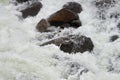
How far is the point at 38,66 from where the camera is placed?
21.6 ft

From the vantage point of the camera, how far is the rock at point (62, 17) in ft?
→ 27.5

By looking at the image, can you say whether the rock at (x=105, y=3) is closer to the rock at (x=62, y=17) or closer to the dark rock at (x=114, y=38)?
the rock at (x=62, y=17)

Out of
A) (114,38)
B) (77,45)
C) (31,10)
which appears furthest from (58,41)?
(31,10)

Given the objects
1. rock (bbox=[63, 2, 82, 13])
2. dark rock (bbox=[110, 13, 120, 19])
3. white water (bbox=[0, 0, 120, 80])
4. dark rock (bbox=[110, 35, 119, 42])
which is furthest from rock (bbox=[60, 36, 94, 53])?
rock (bbox=[63, 2, 82, 13])

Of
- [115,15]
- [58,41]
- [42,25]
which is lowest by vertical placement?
[58,41]

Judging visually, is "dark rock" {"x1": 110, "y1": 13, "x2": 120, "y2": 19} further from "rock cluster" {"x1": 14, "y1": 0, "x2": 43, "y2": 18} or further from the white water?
"rock cluster" {"x1": 14, "y1": 0, "x2": 43, "y2": 18}

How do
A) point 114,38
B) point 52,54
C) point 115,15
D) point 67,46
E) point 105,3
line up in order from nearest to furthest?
point 52,54, point 67,46, point 114,38, point 115,15, point 105,3

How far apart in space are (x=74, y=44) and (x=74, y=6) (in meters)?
1.98

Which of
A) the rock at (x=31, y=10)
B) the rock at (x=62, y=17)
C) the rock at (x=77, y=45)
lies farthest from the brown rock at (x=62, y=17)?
the rock at (x=77, y=45)

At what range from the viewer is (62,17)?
330 inches

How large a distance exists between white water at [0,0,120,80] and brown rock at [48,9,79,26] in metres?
0.29

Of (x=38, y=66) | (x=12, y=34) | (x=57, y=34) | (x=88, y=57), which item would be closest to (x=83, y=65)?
(x=88, y=57)

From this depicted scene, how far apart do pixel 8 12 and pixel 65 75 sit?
3.39 metres

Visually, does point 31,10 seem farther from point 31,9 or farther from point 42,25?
point 42,25
